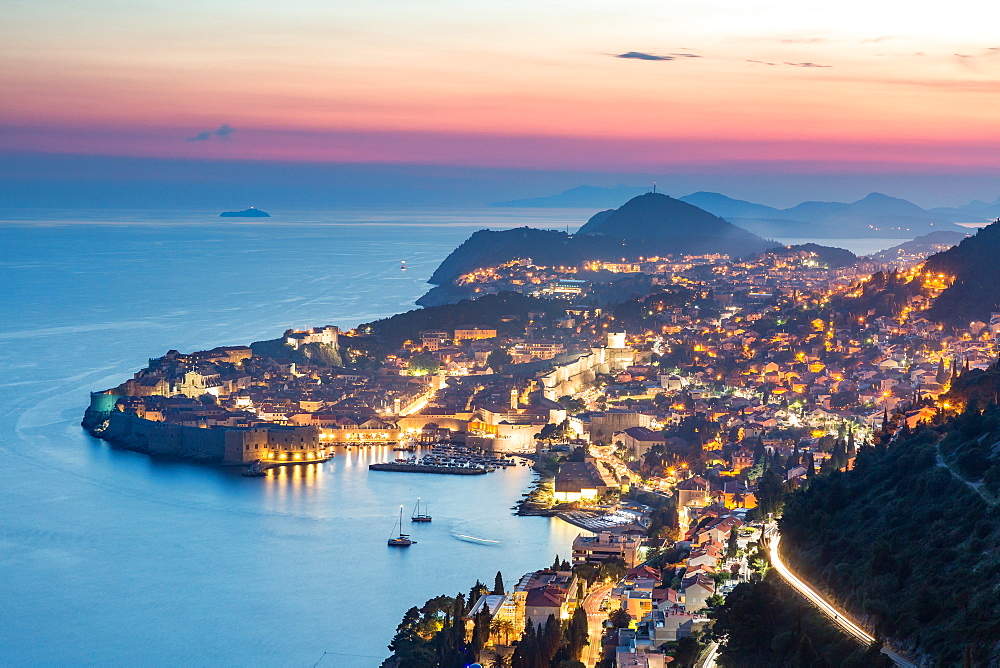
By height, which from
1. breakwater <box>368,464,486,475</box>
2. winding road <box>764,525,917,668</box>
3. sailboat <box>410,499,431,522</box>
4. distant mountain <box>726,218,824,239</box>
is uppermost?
distant mountain <box>726,218,824,239</box>

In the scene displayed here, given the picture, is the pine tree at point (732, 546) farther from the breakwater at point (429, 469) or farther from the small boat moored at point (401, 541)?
the breakwater at point (429, 469)

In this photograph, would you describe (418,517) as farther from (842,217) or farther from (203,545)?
(842,217)

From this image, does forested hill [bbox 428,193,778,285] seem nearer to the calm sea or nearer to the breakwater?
the calm sea

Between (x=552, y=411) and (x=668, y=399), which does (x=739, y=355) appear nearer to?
(x=668, y=399)

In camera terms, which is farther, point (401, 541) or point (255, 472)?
point (255, 472)

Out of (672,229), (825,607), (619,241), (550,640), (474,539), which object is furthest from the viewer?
(672,229)

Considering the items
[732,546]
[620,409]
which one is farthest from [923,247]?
[732,546]

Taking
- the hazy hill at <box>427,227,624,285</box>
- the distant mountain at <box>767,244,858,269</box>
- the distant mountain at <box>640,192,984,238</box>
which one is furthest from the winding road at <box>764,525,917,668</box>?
the distant mountain at <box>640,192,984,238</box>
